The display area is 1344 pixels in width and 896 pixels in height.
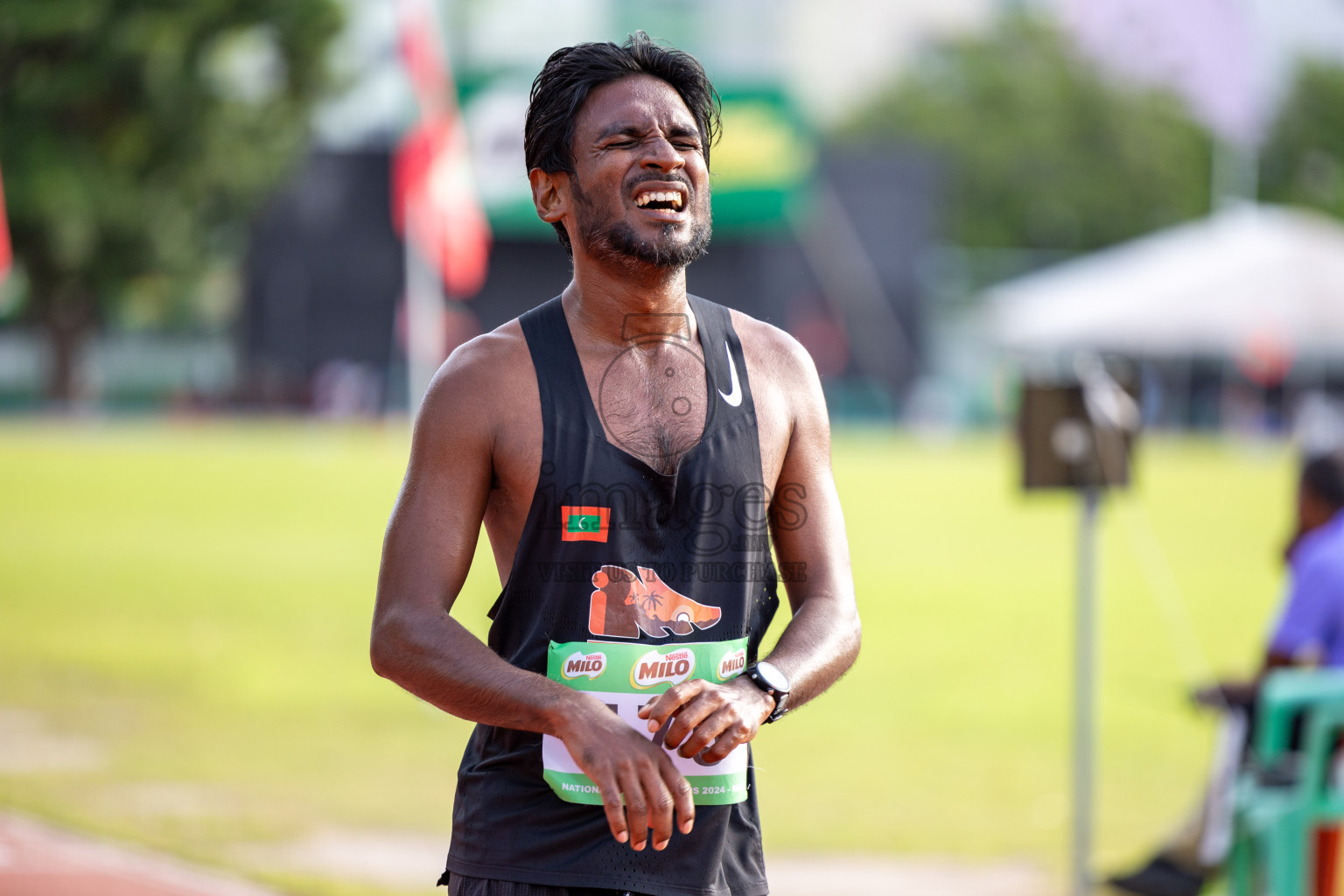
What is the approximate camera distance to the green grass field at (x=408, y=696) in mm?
6945

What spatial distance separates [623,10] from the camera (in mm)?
52188

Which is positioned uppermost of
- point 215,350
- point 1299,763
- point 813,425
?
point 215,350

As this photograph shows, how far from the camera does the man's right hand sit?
189 cm

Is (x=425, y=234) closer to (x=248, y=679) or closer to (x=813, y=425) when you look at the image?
(x=248, y=679)

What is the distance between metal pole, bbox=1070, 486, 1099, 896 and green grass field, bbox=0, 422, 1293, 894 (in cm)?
Result: 104

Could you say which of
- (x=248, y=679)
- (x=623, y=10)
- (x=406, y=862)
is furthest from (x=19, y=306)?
(x=406, y=862)

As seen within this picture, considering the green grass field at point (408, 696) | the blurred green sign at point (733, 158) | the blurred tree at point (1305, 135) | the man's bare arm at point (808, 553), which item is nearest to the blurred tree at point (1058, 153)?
the blurred tree at point (1305, 135)

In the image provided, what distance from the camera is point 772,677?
6.57 feet

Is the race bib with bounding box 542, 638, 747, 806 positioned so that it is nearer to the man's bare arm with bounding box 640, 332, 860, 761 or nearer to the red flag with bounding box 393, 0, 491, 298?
the man's bare arm with bounding box 640, 332, 860, 761

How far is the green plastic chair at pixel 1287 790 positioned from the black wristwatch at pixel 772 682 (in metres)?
2.89

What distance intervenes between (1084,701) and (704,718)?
402 cm

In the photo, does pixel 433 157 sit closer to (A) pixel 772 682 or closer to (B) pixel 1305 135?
(A) pixel 772 682

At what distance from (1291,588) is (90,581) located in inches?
465

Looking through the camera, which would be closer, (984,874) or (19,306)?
(984,874)
